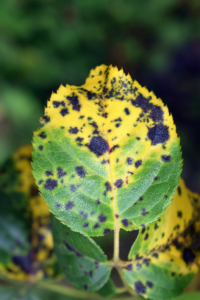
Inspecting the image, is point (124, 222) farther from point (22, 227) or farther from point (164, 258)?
point (22, 227)

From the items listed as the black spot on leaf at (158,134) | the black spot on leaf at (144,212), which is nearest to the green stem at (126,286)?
the black spot on leaf at (144,212)

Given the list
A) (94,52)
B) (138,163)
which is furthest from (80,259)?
(94,52)

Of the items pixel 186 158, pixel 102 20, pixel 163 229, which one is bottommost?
pixel 163 229

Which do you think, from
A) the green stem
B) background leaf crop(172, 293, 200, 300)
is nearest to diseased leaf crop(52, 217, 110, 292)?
the green stem

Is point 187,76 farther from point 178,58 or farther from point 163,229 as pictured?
point 163,229

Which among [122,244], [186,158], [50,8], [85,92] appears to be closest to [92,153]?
[85,92]
